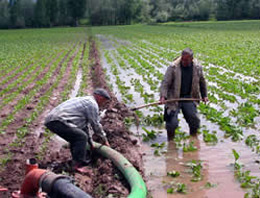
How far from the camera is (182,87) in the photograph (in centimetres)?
675

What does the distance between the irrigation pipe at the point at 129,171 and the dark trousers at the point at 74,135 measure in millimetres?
406

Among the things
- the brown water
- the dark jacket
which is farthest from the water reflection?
the dark jacket

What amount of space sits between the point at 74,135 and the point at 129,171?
0.97 metres

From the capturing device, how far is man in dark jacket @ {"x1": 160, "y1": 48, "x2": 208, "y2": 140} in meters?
6.54

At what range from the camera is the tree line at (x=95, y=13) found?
9081 centimetres

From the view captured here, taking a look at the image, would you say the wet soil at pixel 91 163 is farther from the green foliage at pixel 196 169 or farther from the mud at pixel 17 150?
the green foliage at pixel 196 169

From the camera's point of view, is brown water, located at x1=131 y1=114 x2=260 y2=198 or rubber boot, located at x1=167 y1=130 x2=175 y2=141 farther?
rubber boot, located at x1=167 y1=130 x2=175 y2=141

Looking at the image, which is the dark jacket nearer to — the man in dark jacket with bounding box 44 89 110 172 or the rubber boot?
the rubber boot

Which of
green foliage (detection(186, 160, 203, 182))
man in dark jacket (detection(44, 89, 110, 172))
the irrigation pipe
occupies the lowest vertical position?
green foliage (detection(186, 160, 203, 182))

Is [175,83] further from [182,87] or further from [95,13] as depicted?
[95,13]

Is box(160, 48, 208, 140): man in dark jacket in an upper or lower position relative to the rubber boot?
upper

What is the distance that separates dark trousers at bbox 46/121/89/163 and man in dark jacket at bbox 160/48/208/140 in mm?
1976

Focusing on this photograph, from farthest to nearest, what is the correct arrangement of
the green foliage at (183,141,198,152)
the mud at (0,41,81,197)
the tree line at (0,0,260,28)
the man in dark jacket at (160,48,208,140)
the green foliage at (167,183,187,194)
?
1. the tree line at (0,0,260,28)
2. the man in dark jacket at (160,48,208,140)
3. the green foliage at (183,141,198,152)
4. the mud at (0,41,81,197)
5. the green foliage at (167,183,187,194)

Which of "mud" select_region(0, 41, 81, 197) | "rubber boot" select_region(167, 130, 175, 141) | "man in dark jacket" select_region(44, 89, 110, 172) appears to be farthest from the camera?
"rubber boot" select_region(167, 130, 175, 141)
